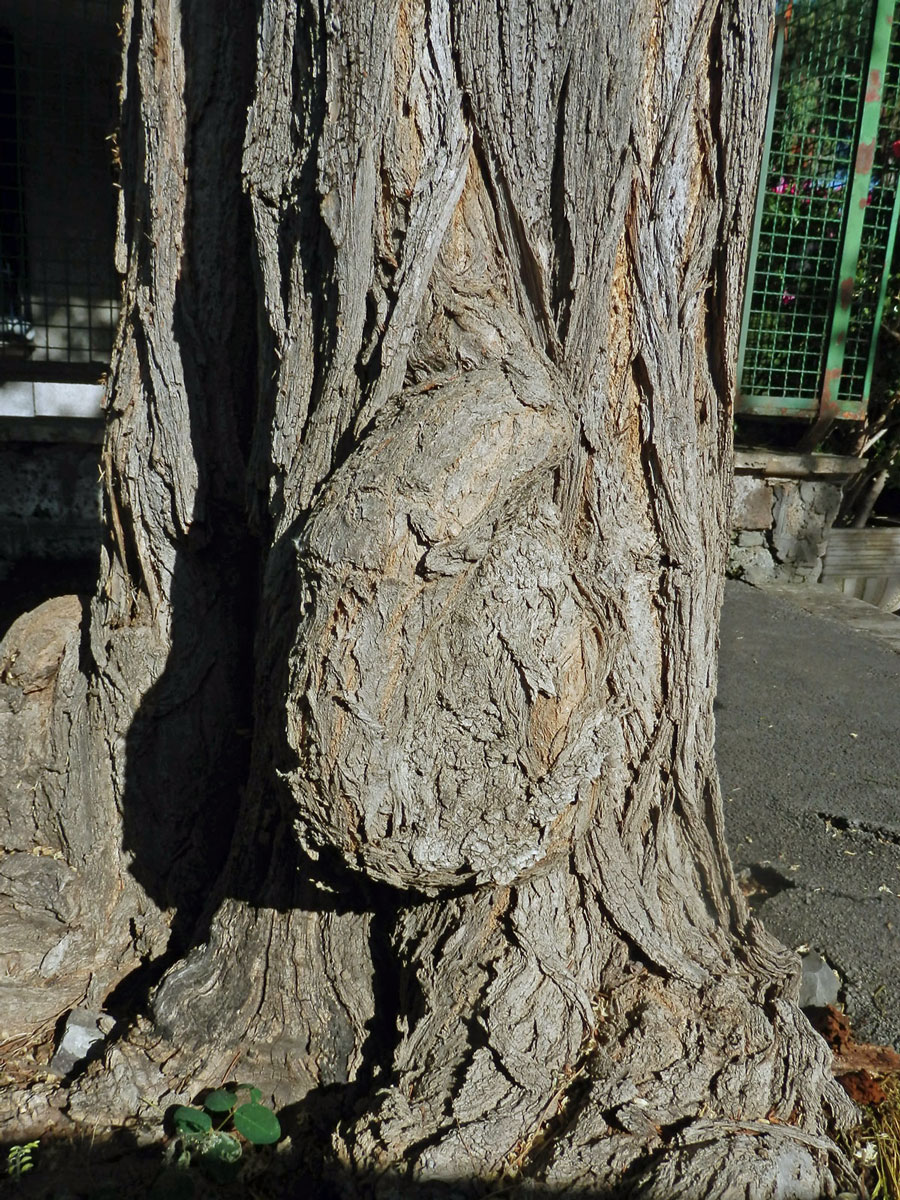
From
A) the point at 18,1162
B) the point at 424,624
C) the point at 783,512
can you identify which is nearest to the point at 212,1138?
→ the point at 18,1162

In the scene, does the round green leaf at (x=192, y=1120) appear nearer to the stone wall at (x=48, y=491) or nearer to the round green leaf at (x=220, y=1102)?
the round green leaf at (x=220, y=1102)

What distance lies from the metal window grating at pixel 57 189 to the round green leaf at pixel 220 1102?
5611 mm

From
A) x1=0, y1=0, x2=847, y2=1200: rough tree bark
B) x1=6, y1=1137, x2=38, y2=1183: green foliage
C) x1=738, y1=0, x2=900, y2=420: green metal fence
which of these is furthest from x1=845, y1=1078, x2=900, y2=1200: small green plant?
x1=738, y1=0, x2=900, y2=420: green metal fence

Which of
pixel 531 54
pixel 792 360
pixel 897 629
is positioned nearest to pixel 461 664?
pixel 531 54

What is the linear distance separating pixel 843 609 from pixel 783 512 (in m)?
0.77

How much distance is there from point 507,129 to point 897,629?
199 inches

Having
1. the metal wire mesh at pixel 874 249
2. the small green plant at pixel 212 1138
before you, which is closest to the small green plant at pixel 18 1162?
the small green plant at pixel 212 1138

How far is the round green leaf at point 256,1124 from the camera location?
82.7 inches

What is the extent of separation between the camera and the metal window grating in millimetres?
7055

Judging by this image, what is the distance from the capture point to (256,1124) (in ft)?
6.94

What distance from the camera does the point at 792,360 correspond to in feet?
23.9

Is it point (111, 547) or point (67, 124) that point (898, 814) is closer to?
point (111, 547)

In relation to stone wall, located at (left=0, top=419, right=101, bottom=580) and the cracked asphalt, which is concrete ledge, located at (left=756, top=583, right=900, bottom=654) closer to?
the cracked asphalt

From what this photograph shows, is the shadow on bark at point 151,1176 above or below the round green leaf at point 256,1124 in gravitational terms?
below
